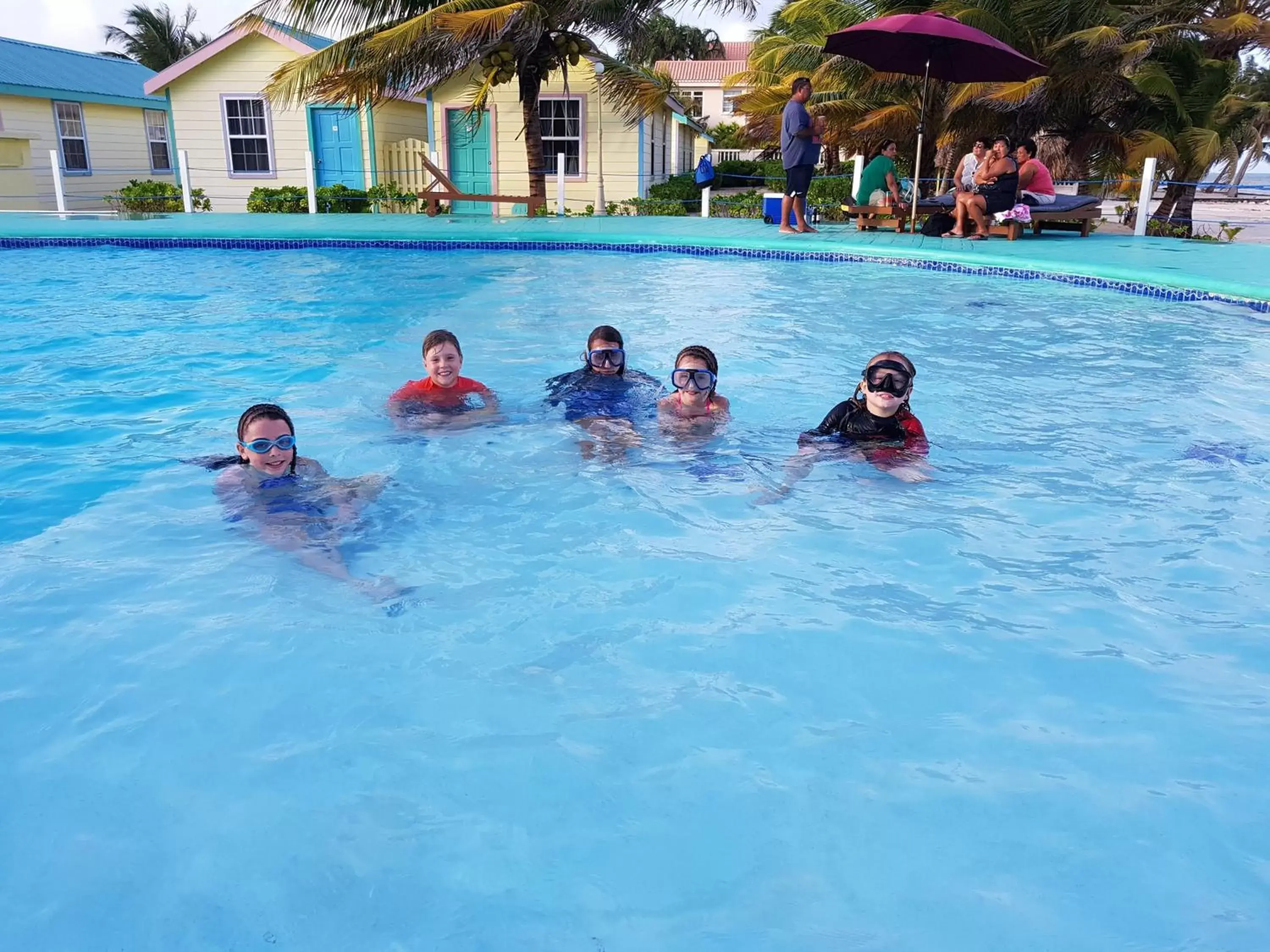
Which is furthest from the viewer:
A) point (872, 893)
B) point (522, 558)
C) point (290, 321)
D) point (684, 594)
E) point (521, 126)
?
point (521, 126)

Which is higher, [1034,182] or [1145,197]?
[1034,182]

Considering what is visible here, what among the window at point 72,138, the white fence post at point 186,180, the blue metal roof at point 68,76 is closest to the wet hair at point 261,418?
the white fence post at point 186,180

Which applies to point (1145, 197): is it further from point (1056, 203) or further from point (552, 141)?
point (552, 141)

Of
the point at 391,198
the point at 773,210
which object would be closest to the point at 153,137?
the point at 391,198

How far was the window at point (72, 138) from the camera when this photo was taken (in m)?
23.7

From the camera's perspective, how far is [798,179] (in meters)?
15.1

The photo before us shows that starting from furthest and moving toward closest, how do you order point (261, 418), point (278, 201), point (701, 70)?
point (701, 70)
point (278, 201)
point (261, 418)

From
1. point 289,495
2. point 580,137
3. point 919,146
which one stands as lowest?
point 289,495

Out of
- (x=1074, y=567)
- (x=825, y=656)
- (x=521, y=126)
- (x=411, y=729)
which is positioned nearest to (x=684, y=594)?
(x=825, y=656)

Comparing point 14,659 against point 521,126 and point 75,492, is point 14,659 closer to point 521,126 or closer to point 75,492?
point 75,492

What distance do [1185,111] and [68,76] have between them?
25.2m

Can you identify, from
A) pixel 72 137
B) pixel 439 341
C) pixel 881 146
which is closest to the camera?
pixel 439 341

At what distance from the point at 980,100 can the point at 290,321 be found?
13.2m

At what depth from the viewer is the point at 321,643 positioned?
12.6 feet
